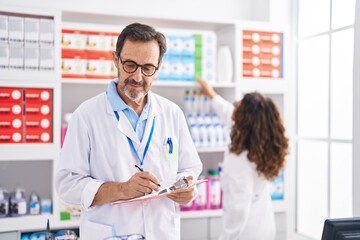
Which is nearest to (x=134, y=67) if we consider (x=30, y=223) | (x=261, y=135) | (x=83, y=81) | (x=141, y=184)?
(x=141, y=184)

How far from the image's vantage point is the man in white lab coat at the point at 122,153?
204cm

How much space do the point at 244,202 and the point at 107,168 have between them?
1.11 metres

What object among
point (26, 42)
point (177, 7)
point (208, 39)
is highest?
point (177, 7)

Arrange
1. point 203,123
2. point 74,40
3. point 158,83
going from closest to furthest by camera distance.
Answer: point 74,40 → point 158,83 → point 203,123

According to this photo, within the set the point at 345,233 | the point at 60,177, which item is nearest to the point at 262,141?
the point at 60,177

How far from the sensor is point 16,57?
10.3ft

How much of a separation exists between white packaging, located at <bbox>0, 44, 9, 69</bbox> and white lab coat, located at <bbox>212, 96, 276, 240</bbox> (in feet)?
5.28

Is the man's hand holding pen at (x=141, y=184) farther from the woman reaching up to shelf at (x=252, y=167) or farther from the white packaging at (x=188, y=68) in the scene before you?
the white packaging at (x=188, y=68)

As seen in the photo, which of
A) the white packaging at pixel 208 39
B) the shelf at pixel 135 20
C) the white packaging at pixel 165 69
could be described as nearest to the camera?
the shelf at pixel 135 20

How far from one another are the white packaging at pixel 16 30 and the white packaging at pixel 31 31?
0.03m

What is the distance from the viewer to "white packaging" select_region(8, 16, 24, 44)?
313 cm

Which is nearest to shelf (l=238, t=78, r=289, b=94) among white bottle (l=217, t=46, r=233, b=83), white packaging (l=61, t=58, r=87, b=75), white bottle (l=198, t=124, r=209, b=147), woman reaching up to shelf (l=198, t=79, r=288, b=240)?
white bottle (l=217, t=46, r=233, b=83)

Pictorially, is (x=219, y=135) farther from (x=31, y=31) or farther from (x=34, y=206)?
(x=31, y=31)

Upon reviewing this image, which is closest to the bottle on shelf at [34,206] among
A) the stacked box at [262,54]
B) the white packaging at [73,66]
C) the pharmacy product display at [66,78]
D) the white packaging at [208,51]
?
the pharmacy product display at [66,78]
